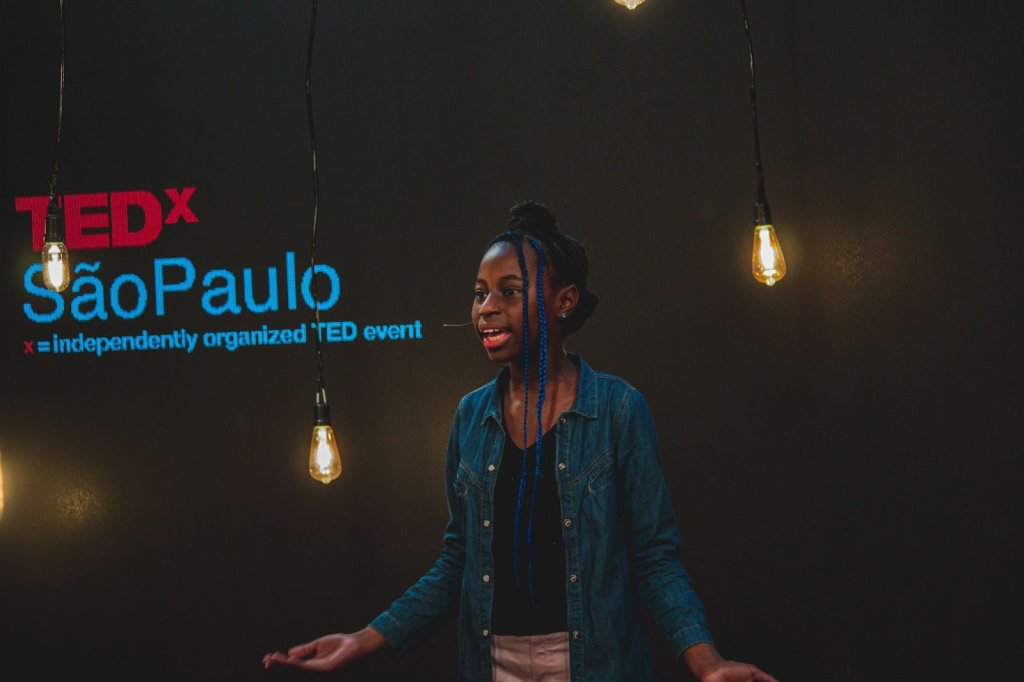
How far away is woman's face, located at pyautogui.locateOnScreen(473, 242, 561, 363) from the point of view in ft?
6.20

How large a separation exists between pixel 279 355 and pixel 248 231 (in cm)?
57

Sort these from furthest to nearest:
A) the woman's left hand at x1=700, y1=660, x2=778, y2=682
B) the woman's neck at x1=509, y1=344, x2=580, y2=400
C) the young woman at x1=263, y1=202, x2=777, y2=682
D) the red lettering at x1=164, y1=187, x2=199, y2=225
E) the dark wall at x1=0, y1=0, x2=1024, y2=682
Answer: the red lettering at x1=164, y1=187, x2=199, y2=225
the dark wall at x1=0, y1=0, x2=1024, y2=682
the woman's neck at x1=509, y1=344, x2=580, y2=400
the young woman at x1=263, y1=202, x2=777, y2=682
the woman's left hand at x1=700, y1=660, x2=778, y2=682

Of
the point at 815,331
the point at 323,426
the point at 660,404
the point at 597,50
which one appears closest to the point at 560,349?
the point at 323,426

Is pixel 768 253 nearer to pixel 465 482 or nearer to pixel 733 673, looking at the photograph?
pixel 465 482

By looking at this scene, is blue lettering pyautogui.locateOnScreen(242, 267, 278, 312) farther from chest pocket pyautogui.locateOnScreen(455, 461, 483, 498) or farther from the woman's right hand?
the woman's right hand

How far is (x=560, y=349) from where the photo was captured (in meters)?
2.01

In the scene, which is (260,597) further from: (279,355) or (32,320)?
(32,320)

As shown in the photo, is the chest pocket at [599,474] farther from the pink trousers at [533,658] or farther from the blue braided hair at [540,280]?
the pink trousers at [533,658]

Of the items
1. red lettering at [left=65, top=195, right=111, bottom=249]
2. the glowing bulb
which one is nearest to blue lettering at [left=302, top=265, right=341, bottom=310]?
red lettering at [left=65, top=195, right=111, bottom=249]

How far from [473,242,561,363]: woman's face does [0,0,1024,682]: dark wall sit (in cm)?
150

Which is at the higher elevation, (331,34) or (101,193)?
(331,34)

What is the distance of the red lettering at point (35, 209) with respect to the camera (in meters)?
3.66

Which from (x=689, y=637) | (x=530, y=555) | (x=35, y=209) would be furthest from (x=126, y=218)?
(x=689, y=637)

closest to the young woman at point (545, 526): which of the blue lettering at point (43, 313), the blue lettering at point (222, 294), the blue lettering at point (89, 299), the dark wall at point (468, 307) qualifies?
the dark wall at point (468, 307)
